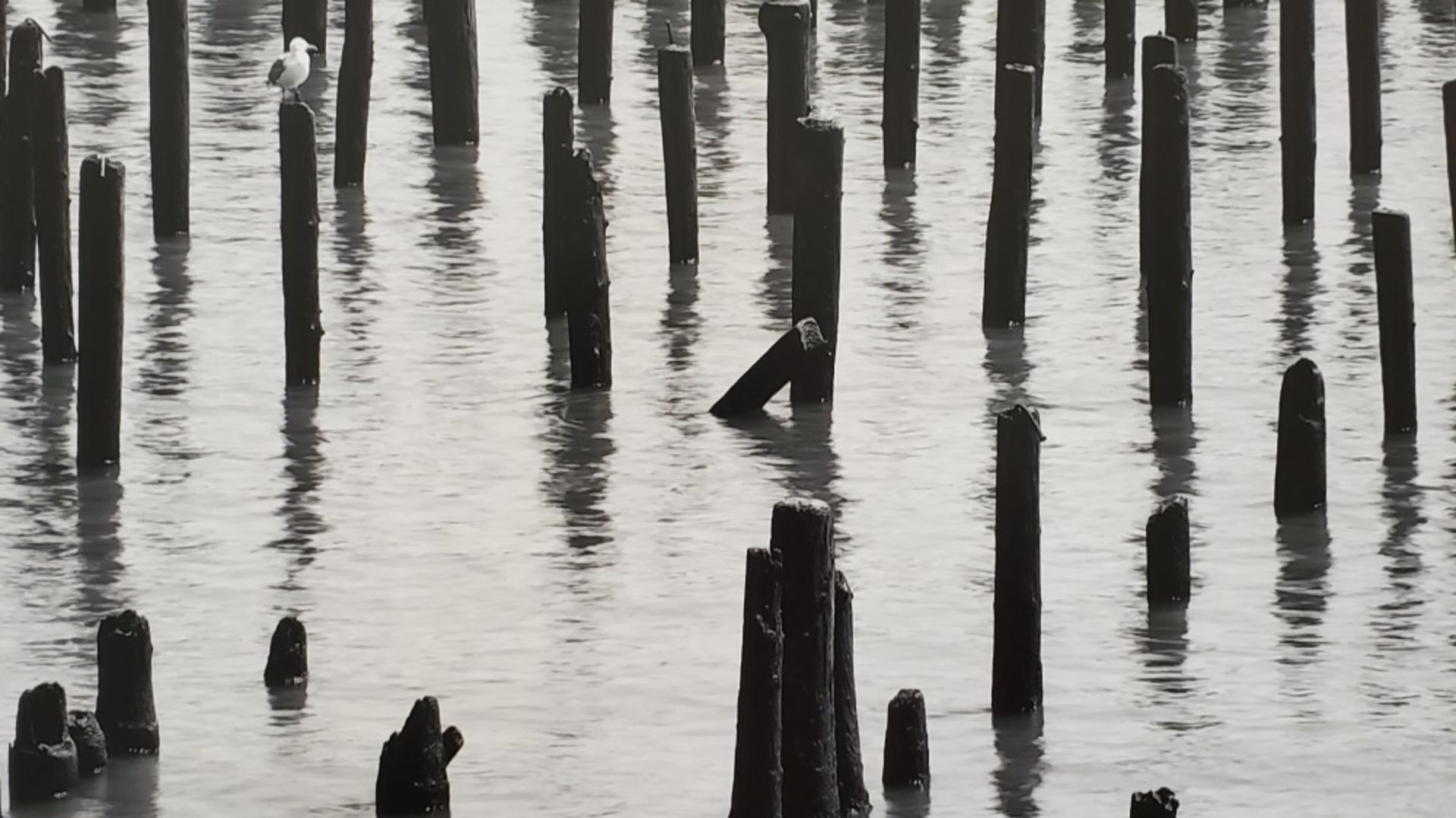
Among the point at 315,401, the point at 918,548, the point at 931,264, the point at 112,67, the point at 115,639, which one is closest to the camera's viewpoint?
the point at 115,639

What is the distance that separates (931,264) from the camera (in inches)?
846

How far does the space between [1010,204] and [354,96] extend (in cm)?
530

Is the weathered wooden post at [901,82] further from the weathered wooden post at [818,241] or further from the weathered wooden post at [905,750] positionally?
the weathered wooden post at [905,750]

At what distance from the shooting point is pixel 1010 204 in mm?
19234

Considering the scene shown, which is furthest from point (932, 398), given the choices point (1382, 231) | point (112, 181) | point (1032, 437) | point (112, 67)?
point (112, 67)

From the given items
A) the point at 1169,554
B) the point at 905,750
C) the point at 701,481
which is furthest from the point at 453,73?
the point at 905,750

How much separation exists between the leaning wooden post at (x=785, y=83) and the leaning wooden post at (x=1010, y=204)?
2439 millimetres

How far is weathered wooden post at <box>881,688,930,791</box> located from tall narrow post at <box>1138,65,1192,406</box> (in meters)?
5.81

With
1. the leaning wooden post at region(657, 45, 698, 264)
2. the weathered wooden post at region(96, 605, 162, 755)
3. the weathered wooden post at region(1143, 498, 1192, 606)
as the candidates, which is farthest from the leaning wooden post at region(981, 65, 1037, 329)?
the weathered wooden post at region(96, 605, 162, 755)

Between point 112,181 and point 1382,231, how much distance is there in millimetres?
5844

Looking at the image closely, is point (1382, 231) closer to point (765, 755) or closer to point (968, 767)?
point (968, 767)

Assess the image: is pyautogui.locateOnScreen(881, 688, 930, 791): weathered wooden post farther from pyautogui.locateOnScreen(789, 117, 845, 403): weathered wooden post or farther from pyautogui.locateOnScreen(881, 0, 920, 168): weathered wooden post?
pyautogui.locateOnScreen(881, 0, 920, 168): weathered wooden post

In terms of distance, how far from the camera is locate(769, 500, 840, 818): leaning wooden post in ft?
35.8

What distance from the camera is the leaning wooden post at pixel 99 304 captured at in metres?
16.7
